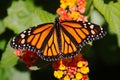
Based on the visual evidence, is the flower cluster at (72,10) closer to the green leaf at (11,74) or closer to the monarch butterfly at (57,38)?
the monarch butterfly at (57,38)

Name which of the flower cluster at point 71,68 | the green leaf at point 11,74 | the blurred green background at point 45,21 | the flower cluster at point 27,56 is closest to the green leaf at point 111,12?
the blurred green background at point 45,21

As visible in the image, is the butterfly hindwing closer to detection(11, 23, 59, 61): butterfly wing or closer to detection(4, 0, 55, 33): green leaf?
detection(11, 23, 59, 61): butterfly wing

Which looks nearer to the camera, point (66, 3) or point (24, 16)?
point (66, 3)

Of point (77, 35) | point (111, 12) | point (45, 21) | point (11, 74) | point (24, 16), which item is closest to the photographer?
point (77, 35)

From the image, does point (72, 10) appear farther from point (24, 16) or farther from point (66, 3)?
point (24, 16)

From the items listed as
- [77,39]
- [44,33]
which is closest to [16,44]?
[44,33]

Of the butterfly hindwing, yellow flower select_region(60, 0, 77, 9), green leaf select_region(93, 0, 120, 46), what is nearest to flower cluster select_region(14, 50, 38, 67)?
the butterfly hindwing

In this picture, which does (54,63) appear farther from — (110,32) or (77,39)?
(110,32)

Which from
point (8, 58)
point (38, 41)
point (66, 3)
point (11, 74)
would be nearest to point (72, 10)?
point (66, 3)
